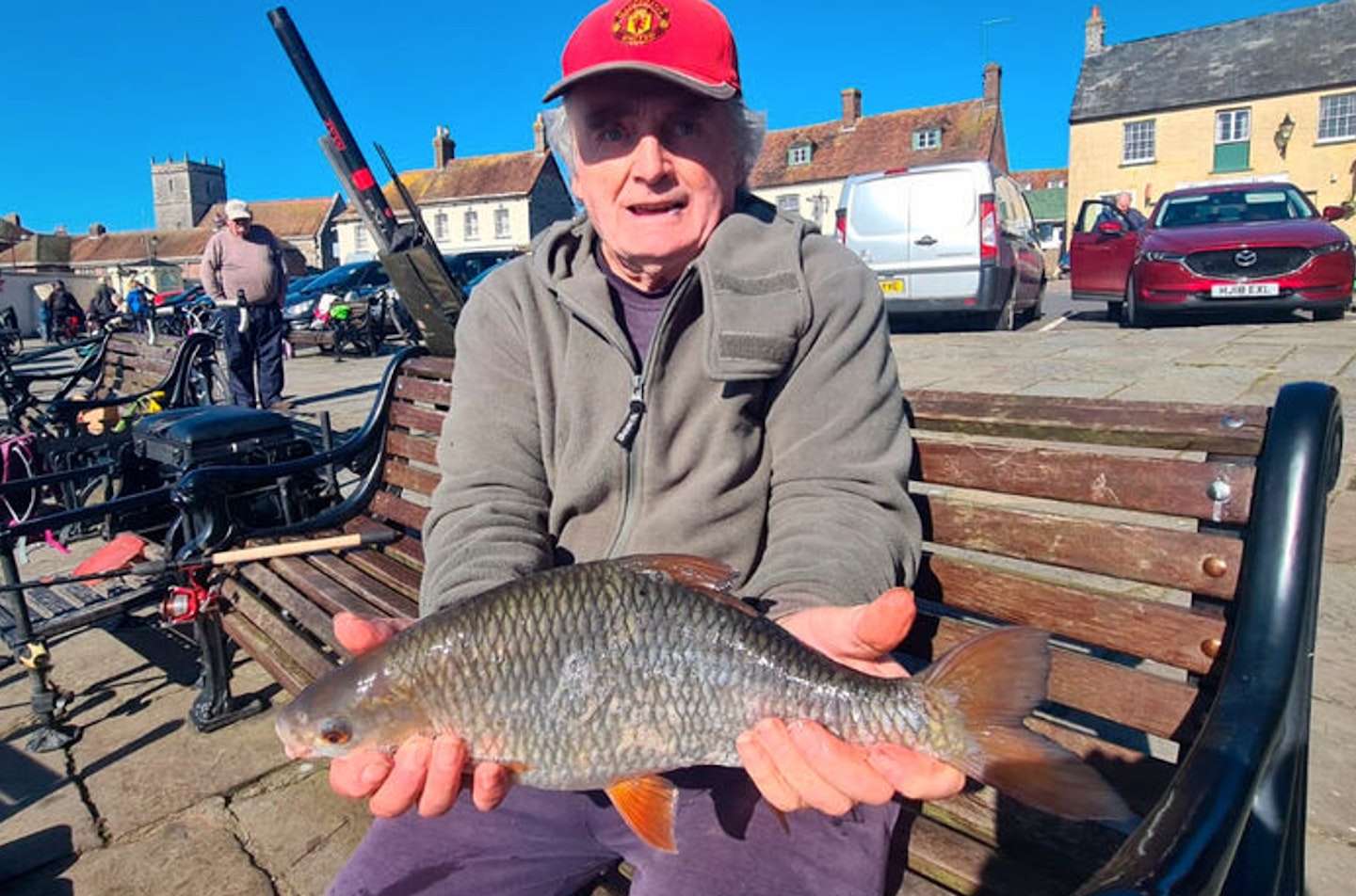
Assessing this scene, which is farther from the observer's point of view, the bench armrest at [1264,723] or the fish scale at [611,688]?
the fish scale at [611,688]

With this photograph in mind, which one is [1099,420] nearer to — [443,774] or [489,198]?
[443,774]

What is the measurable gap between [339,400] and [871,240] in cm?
725

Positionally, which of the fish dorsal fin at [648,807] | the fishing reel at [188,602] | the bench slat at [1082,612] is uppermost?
the bench slat at [1082,612]

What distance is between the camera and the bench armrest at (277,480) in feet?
11.1

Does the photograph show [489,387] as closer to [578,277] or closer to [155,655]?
[578,277]

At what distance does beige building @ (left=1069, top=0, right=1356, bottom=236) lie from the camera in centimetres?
4041

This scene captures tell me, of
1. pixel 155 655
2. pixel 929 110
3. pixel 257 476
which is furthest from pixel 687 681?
pixel 929 110

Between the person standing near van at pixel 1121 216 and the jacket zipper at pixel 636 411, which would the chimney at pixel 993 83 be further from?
the jacket zipper at pixel 636 411

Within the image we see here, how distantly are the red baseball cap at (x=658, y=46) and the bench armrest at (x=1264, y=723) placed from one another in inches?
53.0

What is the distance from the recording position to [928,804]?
6.69 ft

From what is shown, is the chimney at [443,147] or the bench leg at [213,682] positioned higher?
the chimney at [443,147]

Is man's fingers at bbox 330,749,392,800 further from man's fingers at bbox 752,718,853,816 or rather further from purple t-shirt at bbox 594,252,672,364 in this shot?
purple t-shirt at bbox 594,252,672,364

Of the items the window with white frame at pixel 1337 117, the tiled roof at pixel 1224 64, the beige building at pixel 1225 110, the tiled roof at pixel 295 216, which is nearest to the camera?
the window with white frame at pixel 1337 117

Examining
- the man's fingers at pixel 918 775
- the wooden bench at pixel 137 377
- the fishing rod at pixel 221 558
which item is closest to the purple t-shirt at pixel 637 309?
the man's fingers at pixel 918 775
